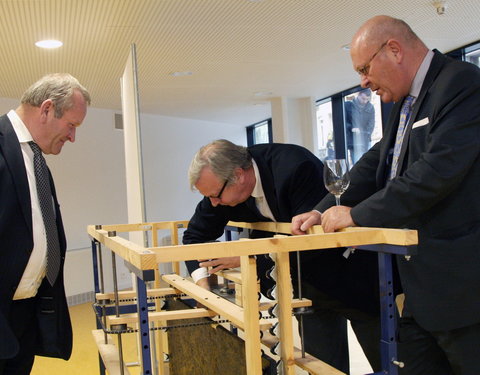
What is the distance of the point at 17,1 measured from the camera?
3.28m

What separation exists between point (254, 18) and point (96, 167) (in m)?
3.86

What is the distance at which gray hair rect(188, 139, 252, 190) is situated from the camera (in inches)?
78.1

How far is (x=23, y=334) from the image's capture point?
178 centimetres

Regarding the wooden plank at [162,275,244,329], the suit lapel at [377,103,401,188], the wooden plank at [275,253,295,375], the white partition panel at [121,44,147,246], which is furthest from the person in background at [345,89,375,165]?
the wooden plank at [275,253,295,375]

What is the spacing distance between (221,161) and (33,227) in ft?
2.22

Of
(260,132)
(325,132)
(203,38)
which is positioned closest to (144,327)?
(203,38)

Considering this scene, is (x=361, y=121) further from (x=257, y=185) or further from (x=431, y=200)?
(x=431, y=200)

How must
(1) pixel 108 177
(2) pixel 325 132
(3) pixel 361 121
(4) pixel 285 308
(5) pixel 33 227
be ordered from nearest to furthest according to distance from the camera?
(4) pixel 285 308 < (5) pixel 33 227 < (3) pixel 361 121 < (1) pixel 108 177 < (2) pixel 325 132

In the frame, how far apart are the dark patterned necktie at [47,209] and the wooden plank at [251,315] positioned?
2.49ft

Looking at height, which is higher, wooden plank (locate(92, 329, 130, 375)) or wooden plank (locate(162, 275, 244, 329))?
wooden plank (locate(162, 275, 244, 329))

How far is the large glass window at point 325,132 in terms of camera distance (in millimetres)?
7242

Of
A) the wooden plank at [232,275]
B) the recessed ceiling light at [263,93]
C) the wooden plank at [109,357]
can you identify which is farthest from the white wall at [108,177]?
the wooden plank at [232,275]

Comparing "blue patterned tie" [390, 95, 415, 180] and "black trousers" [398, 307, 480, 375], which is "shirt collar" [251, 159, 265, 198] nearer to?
"blue patterned tie" [390, 95, 415, 180]

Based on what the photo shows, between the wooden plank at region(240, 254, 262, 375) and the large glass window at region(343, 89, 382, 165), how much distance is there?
201 inches
